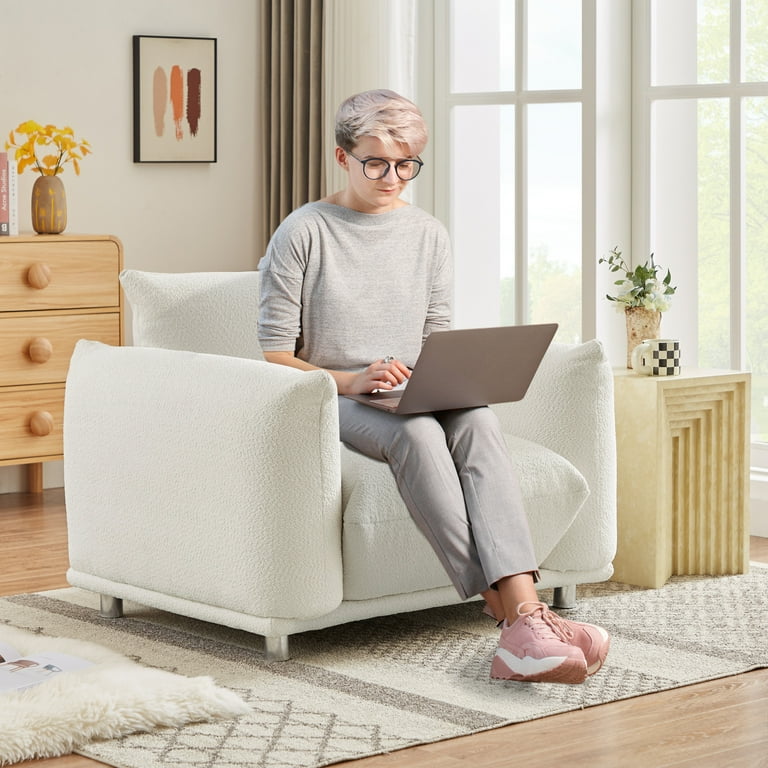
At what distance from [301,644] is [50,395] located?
1.91 meters

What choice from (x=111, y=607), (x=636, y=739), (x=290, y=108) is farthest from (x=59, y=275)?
(x=636, y=739)

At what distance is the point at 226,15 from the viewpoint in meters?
5.13

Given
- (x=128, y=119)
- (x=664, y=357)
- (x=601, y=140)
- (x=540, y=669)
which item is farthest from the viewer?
(x=128, y=119)

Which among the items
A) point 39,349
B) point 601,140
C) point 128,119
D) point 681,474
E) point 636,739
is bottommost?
point 636,739

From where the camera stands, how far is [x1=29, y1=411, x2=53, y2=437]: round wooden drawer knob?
448cm

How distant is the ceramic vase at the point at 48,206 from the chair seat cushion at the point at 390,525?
2.01m

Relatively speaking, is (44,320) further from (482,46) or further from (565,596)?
(565,596)

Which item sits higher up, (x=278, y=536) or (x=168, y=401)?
(x=168, y=401)

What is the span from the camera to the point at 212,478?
9.03 feet

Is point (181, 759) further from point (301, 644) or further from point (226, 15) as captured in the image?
point (226, 15)

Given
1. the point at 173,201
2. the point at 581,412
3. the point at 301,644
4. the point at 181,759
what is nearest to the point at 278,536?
the point at 301,644

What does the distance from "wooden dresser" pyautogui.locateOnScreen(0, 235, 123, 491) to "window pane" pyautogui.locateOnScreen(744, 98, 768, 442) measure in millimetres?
1911

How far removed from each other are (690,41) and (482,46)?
0.72 m

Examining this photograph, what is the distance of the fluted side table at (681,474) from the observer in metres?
3.43
